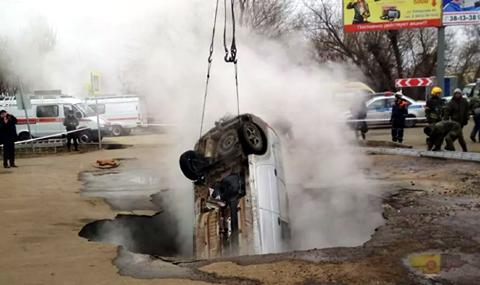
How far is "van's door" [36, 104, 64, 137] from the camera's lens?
24.5 metres

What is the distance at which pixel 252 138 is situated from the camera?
249 inches

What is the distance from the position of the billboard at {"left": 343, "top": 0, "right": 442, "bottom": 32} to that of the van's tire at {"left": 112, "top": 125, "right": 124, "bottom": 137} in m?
12.1

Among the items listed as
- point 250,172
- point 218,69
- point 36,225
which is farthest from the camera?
point 218,69

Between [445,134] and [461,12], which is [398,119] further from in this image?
[461,12]

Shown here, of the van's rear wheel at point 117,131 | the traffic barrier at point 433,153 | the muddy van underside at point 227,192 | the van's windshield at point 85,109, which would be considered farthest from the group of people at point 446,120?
the van's rear wheel at point 117,131

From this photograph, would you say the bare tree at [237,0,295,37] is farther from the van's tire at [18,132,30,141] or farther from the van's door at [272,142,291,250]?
the van's tire at [18,132,30,141]

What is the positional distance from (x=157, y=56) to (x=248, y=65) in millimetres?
1610

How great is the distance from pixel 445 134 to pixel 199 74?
23.3 ft

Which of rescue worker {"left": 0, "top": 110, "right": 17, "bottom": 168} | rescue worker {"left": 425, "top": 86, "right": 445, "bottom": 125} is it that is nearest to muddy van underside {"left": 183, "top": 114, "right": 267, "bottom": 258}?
rescue worker {"left": 425, "top": 86, "right": 445, "bottom": 125}

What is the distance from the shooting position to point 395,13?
23938 mm

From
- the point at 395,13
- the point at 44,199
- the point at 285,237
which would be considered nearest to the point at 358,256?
the point at 285,237

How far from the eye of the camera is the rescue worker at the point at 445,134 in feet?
43.4

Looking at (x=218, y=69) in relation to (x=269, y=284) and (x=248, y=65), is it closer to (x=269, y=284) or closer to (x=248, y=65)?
(x=248, y=65)

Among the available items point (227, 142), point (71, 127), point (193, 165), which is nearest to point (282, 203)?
point (227, 142)
